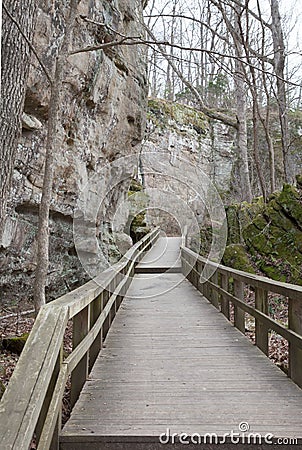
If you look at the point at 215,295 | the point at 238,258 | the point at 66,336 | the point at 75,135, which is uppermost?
the point at 75,135

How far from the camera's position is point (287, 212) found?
1005 centimetres

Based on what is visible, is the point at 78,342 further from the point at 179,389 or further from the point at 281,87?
the point at 281,87

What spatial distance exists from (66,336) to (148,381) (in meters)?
4.25

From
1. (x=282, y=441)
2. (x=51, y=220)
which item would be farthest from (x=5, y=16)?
(x=51, y=220)

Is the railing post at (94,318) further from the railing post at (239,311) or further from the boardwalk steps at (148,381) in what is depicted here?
the railing post at (239,311)

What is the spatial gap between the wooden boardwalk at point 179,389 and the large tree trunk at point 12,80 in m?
2.00

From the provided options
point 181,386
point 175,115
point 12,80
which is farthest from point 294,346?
point 175,115

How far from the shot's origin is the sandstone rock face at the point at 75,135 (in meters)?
8.96

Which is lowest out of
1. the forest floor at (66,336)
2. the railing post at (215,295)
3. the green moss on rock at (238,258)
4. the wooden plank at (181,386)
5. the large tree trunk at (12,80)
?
the forest floor at (66,336)

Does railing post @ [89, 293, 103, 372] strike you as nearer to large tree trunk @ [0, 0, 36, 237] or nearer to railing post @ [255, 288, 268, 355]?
large tree trunk @ [0, 0, 36, 237]

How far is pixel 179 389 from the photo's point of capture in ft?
11.9

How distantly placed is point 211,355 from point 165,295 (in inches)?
198

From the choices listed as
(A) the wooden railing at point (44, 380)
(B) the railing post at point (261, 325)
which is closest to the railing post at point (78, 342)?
(A) the wooden railing at point (44, 380)

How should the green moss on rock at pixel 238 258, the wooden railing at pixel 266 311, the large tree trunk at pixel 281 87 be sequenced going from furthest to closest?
the large tree trunk at pixel 281 87 → the green moss on rock at pixel 238 258 → the wooden railing at pixel 266 311
